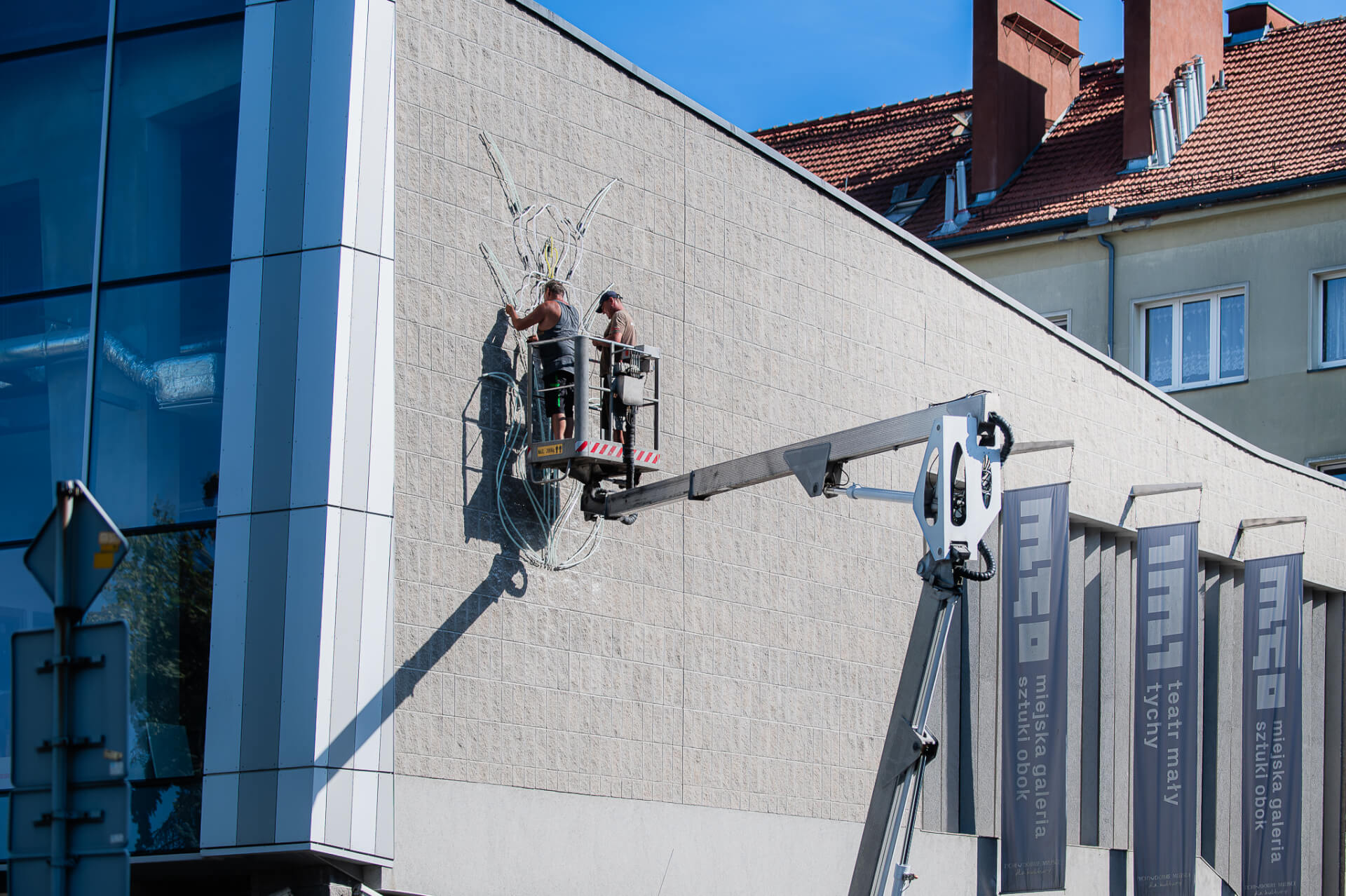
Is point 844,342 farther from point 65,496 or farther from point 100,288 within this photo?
point 65,496

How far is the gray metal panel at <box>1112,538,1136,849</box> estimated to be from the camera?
75.3 ft

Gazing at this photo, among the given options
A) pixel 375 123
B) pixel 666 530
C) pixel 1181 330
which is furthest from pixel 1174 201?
pixel 375 123

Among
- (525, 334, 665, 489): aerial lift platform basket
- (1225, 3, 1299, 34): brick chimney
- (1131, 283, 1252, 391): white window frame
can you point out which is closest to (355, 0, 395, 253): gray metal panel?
(525, 334, 665, 489): aerial lift platform basket

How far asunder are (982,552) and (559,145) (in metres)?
5.77

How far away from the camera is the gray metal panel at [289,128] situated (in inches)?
531

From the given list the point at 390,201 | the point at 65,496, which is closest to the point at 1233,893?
the point at 390,201

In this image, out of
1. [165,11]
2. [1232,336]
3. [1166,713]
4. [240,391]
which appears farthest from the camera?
[1232,336]

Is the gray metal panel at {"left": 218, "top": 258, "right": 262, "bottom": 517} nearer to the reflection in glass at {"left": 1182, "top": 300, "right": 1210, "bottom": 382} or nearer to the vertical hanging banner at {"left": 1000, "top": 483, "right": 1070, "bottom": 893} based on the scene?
the vertical hanging banner at {"left": 1000, "top": 483, "right": 1070, "bottom": 893}

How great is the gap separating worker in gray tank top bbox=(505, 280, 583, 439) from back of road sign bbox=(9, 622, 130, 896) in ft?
24.4

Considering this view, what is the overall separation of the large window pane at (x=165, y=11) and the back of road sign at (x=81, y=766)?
7722 mm

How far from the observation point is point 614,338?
1510 centimetres

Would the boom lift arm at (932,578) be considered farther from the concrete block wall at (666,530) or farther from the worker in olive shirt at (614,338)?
the concrete block wall at (666,530)

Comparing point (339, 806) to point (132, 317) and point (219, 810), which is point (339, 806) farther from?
point (132, 317)

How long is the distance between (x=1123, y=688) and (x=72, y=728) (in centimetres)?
1807
